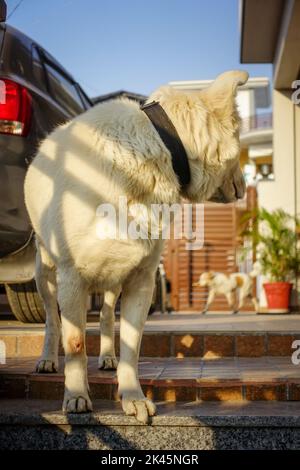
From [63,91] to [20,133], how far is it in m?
1.77

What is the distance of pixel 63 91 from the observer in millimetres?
5547

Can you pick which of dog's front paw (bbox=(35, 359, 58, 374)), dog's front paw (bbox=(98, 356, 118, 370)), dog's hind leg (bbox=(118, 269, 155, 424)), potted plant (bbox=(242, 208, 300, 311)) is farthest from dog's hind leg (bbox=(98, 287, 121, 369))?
potted plant (bbox=(242, 208, 300, 311))

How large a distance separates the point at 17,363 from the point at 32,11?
92.3 inches

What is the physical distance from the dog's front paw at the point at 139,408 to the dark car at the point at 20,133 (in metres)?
1.70

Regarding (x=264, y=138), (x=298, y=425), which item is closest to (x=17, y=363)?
(x=298, y=425)

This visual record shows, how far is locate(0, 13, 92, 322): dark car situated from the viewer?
3.86m

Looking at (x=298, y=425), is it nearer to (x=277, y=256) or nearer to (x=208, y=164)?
(x=208, y=164)

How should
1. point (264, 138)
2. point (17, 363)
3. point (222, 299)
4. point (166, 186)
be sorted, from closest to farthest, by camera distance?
point (166, 186) → point (17, 363) → point (222, 299) → point (264, 138)

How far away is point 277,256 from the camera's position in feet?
29.2

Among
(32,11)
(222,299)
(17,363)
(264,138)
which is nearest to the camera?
(17,363)

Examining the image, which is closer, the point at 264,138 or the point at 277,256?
the point at 277,256

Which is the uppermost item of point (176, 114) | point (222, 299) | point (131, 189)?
point (176, 114)

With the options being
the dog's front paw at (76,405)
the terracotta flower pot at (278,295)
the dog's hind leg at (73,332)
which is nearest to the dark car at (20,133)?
the dog's hind leg at (73,332)

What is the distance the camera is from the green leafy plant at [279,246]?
29.1 ft
